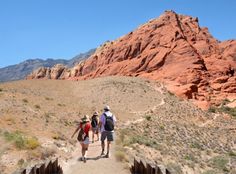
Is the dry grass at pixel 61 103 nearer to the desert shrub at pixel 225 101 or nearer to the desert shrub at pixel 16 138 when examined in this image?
the desert shrub at pixel 16 138

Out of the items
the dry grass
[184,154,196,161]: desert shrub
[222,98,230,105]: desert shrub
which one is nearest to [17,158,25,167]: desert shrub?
the dry grass

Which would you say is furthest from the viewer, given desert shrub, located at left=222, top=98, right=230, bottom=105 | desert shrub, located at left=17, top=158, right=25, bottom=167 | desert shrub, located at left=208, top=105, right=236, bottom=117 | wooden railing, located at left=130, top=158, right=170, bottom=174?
desert shrub, located at left=222, top=98, right=230, bottom=105

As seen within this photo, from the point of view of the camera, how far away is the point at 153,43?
233 feet

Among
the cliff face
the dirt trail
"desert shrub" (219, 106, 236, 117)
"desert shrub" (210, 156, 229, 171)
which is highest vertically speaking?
the cliff face

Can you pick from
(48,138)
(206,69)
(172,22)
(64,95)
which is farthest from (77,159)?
(172,22)

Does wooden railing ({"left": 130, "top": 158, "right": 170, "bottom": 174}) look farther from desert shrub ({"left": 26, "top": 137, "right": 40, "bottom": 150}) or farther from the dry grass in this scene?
desert shrub ({"left": 26, "top": 137, "right": 40, "bottom": 150})

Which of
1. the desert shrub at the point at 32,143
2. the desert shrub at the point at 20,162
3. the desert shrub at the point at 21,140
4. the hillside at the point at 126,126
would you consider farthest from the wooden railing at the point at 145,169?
the desert shrub at the point at 21,140

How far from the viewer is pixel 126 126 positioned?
3475 cm

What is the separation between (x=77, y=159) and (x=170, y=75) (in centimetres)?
4696

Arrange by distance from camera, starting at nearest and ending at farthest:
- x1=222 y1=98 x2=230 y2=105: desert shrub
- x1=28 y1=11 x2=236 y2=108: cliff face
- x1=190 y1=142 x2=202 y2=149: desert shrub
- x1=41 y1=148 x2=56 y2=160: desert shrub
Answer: x1=41 y1=148 x2=56 y2=160: desert shrub < x1=190 y1=142 x2=202 y2=149: desert shrub < x1=222 y1=98 x2=230 y2=105: desert shrub < x1=28 y1=11 x2=236 y2=108: cliff face

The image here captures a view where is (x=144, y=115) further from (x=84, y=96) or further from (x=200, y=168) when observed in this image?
(x=200, y=168)

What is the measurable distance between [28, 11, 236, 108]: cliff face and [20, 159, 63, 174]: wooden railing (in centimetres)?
4251

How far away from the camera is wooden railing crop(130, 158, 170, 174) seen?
A: 12.0m

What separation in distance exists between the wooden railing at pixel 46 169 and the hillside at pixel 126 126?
2.03m
